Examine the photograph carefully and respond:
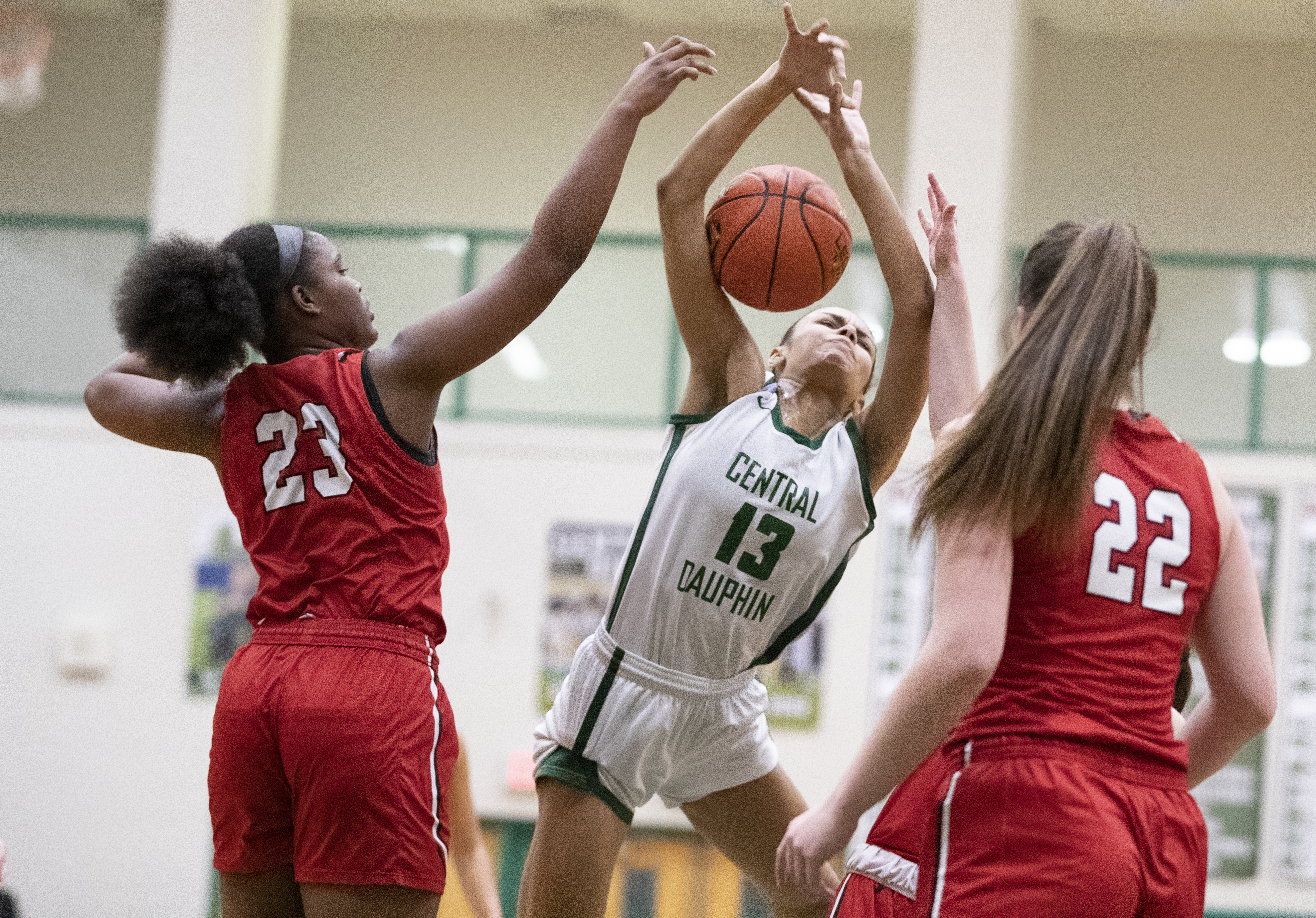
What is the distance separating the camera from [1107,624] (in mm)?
2215

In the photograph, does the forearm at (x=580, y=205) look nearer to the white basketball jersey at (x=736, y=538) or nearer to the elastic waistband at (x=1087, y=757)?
the white basketball jersey at (x=736, y=538)

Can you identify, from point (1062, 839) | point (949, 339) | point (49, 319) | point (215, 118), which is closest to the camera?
point (1062, 839)

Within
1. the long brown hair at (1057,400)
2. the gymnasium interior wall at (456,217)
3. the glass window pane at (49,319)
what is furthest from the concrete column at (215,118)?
the long brown hair at (1057,400)

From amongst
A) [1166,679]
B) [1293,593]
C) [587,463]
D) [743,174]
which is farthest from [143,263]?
[1293,593]

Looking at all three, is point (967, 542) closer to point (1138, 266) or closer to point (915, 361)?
point (1138, 266)

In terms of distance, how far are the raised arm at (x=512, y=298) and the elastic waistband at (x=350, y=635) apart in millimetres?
431

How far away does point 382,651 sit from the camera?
278 cm

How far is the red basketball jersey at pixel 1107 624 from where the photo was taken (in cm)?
219

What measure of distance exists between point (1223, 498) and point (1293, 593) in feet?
23.7

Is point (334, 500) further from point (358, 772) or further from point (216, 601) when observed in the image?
point (216, 601)

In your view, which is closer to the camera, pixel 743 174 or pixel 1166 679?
pixel 1166 679

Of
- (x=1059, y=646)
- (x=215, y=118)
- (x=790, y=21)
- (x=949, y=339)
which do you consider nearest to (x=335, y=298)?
(x=790, y=21)

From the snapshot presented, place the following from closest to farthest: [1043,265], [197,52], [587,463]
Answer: [1043,265]
[587,463]
[197,52]

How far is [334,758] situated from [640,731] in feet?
2.83
